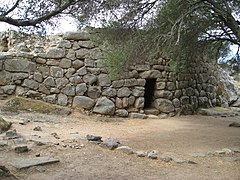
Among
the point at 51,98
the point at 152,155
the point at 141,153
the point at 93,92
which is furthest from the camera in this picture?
the point at 93,92

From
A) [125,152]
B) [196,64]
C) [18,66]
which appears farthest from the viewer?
[196,64]

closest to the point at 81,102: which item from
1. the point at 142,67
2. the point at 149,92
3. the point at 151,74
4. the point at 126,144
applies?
the point at 142,67

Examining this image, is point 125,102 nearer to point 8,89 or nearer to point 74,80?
point 74,80

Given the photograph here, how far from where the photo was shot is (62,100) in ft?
29.6

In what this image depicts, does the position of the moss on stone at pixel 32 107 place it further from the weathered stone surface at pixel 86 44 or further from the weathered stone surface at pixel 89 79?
the weathered stone surface at pixel 86 44

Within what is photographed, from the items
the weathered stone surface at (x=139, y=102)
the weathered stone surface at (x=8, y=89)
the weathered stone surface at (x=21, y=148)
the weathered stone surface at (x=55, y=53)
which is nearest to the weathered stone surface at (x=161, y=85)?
the weathered stone surface at (x=139, y=102)

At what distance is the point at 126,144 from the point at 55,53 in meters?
4.57

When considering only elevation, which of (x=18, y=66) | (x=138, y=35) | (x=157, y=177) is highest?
(x=138, y=35)

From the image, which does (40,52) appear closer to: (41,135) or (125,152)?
(41,135)

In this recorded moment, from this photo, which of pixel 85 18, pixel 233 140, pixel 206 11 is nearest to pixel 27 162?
pixel 85 18

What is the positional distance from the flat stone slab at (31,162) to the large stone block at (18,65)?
524 centimetres

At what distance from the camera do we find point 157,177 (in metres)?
3.89

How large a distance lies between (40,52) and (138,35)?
4.69 meters

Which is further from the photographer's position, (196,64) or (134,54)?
(196,64)
